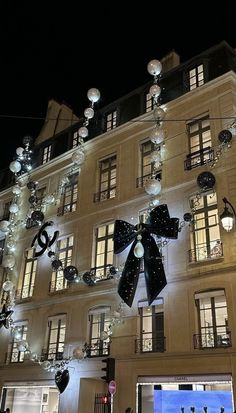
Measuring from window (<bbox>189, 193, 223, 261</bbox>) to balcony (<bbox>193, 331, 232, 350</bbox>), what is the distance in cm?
208

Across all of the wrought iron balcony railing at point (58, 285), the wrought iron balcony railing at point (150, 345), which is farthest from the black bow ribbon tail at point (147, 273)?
the wrought iron balcony railing at point (58, 285)

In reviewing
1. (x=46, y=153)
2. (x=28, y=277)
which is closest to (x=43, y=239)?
(x=28, y=277)

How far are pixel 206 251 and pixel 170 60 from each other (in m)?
8.91

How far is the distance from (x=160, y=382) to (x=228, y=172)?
6220 mm

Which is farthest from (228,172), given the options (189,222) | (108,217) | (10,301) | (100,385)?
(10,301)

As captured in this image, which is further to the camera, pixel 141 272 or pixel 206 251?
pixel 141 272

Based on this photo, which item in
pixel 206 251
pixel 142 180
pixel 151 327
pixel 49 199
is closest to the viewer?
pixel 206 251

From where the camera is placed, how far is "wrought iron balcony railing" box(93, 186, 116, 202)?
614 inches

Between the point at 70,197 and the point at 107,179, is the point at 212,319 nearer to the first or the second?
the point at 107,179

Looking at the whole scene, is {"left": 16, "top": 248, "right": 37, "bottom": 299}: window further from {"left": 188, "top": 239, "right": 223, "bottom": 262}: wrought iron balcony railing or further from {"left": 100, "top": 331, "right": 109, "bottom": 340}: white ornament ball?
{"left": 188, "top": 239, "right": 223, "bottom": 262}: wrought iron balcony railing

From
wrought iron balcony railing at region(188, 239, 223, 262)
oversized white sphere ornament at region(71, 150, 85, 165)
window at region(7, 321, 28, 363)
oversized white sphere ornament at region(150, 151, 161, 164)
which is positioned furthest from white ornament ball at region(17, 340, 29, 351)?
oversized white sphere ornament at region(150, 151, 161, 164)

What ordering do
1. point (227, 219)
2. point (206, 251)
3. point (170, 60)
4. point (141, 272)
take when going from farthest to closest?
point (170, 60) < point (141, 272) < point (206, 251) < point (227, 219)

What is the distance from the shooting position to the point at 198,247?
1230 centimetres

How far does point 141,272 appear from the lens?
13.0 metres
